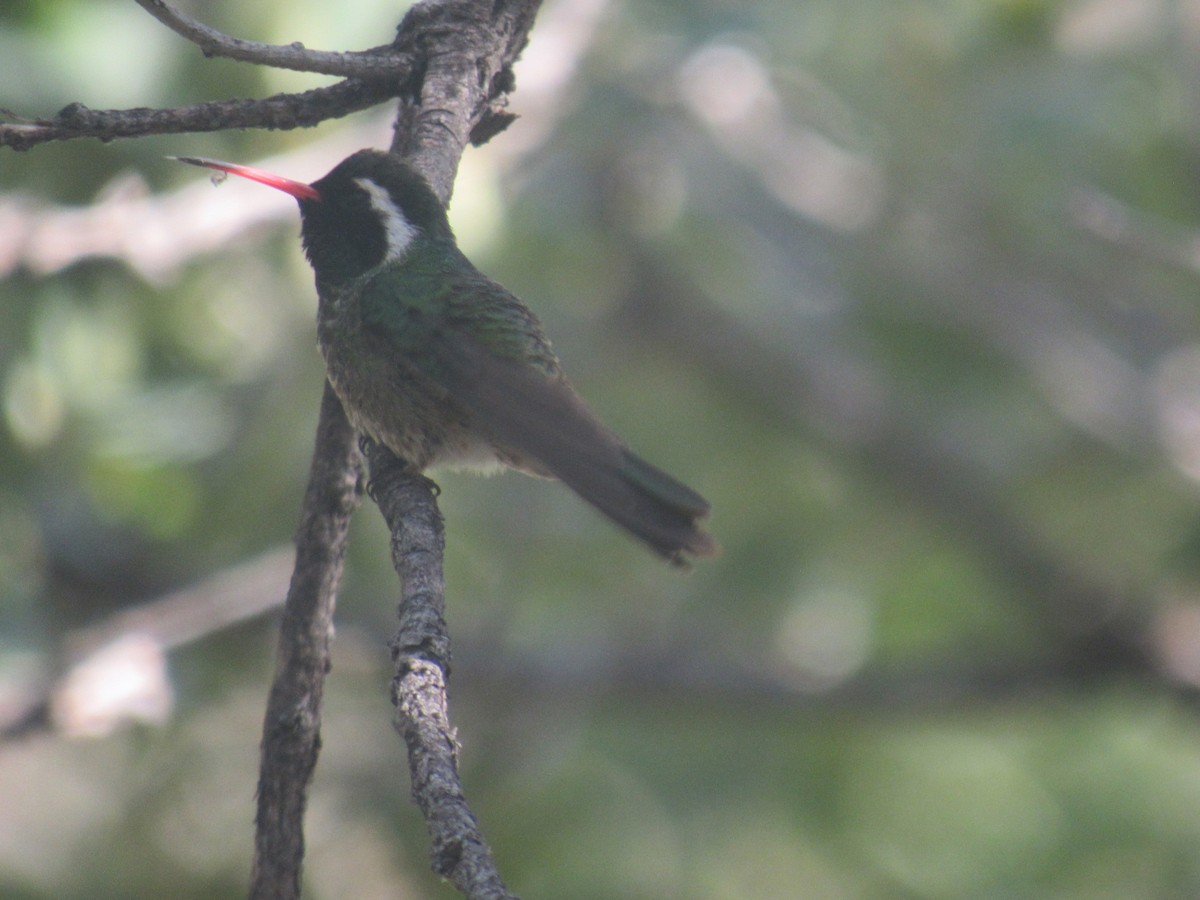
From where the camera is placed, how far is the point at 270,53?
9.61 ft

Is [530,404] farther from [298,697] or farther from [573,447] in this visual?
[298,697]

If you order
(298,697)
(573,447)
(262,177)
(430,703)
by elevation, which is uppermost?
(262,177)

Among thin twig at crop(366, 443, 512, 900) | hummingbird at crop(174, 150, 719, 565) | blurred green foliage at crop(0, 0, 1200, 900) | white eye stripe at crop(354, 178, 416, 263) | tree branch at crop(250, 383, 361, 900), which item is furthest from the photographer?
blurred green foliage at crop(0, 0, 1200, 900)

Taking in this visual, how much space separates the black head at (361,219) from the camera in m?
4.12

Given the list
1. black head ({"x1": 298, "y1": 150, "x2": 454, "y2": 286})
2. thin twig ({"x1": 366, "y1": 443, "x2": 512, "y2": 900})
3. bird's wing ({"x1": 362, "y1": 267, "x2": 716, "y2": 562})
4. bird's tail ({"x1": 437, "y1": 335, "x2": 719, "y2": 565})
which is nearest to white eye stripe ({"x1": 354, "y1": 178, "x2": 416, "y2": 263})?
black head ({"x1": 298, "y1": 150, "x2": 454, "y2": 286})

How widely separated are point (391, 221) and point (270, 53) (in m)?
1.47

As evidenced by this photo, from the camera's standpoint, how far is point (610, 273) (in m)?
9.70

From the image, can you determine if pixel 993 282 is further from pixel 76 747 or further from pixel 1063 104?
pixel 76 747

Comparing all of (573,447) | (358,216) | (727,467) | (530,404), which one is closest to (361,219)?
(358,216)

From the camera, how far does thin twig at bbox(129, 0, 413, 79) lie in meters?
2.78

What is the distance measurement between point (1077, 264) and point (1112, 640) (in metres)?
2.89

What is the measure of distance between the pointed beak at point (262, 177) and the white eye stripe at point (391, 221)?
232 millimetres

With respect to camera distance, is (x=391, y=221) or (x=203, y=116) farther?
(x=391, y=221)

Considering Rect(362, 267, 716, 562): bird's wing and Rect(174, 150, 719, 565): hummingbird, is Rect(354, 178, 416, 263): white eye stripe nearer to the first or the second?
Rect(174, 150, 719, 565): hummingbird
